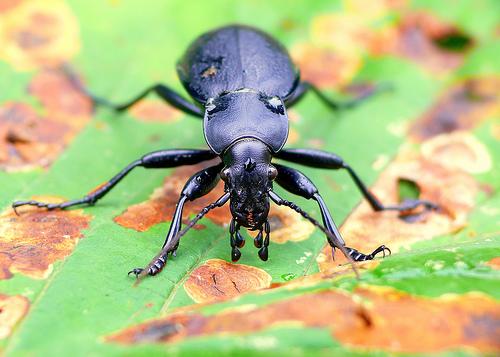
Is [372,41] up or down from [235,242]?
up

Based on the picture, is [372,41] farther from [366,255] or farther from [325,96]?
[366,255]

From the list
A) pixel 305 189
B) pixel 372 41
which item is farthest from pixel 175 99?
pixel 372 41

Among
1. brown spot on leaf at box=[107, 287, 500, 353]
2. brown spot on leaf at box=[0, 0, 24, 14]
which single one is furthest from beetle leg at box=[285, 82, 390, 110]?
brown spot on leaf at box=[0, 0, 24, 14]

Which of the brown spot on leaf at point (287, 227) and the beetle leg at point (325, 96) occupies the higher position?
the beetle leg at point (325, 96)

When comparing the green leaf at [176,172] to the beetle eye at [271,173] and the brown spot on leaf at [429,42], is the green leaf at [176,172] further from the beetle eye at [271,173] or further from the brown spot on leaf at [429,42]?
the beetle eye at [271,173]

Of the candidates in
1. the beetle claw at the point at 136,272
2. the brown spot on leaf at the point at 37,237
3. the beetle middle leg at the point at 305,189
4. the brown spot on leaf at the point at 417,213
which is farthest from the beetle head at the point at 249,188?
the brown spot on leaf at the point at 37,237

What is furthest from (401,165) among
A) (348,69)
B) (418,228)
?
(348,69)

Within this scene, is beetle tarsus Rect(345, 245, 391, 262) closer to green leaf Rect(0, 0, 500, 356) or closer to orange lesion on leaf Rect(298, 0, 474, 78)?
green leaf Rect(0, 0, 500, 356)
